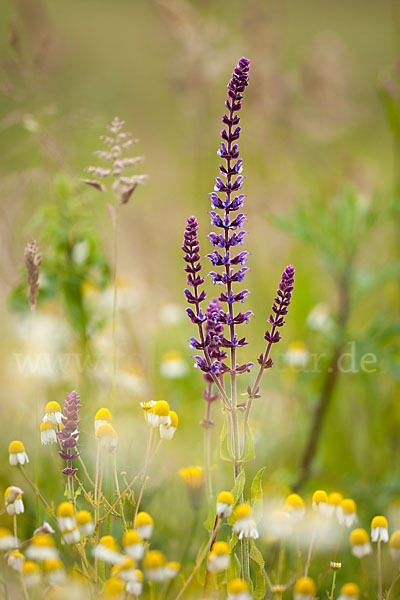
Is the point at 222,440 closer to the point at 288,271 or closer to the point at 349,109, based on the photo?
the point at 288,271

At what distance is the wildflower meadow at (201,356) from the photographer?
687mm

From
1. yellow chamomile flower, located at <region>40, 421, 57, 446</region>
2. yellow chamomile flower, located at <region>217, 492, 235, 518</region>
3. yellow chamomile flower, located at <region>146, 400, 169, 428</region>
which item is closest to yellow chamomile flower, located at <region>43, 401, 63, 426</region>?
yellow chamomile flower, located at <region>40, 421, 57, 446</region>

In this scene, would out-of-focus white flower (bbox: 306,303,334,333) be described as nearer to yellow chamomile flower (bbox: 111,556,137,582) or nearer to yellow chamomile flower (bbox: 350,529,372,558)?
yellow chamomile flower (bbox: 350,529,372,558)

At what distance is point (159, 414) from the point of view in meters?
0.72

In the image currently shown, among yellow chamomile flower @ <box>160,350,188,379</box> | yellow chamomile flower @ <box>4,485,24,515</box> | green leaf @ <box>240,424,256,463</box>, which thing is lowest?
yellow chamomile flower @ <box>4,485,24,515</box>

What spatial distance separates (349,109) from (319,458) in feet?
4.22

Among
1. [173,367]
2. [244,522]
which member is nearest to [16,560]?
[244,522]

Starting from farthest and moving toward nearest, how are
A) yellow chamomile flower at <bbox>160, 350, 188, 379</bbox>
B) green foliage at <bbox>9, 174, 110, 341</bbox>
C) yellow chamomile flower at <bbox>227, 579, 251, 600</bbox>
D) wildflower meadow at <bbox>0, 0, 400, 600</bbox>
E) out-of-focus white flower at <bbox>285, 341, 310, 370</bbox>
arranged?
yellow chamomile flower at <bbox>160, 350, 188, 379</bbox> → out-of-focus white flower at <bbox>285, 341, 310, 370</bbox> → green foliage at <bbox>9, 174, 110, 341</bbox> → wildflower meadow at <bbox>0, 0, 400, 600</bbox> → yellow chamomile flower at <bbox>227, 579, 251, 600</bbox>

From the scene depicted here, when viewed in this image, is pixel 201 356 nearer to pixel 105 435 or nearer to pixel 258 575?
pixel 105 435

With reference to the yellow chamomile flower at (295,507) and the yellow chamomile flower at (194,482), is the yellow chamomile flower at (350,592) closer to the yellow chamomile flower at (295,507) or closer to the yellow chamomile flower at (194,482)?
the yellow chamomile flower at (295,507)

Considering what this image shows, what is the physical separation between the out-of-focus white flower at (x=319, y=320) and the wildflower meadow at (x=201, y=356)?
0.04 feet

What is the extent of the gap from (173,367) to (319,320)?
1.26 feet

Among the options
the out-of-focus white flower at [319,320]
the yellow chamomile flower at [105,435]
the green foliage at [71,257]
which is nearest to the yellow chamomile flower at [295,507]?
the yellow chamomile flower at [105,435]

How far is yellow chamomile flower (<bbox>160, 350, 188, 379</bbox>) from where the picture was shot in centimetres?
146
